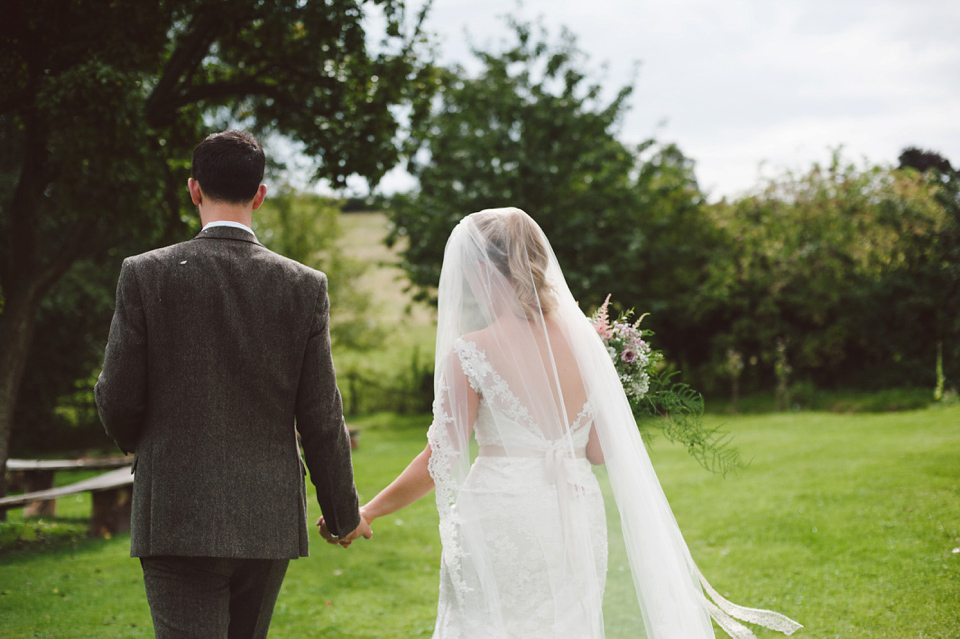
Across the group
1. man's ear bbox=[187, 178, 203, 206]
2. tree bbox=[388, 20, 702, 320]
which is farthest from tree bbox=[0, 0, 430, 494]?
tree bbox=[388, 20, 702, 320]

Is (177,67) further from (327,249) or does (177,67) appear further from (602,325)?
(327,249)

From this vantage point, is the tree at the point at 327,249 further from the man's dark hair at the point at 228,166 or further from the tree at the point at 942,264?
the man's dark hair at the point at 228,166

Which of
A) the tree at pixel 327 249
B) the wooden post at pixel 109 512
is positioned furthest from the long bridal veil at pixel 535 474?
the tree at pixel 327 249

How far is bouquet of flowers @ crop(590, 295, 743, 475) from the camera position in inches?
146

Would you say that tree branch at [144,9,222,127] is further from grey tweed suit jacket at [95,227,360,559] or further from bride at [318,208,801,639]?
grey tweed suit jacket at [95,227,360,559]

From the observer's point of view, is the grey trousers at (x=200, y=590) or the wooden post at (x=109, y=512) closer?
the grey trousers at (x=200, y=590)

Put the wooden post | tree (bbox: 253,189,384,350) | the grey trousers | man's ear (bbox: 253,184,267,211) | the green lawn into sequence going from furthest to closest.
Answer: tree (bbox: 253,189,384,350), the wooden post, the green lawn, man's ear (bbox: 253,184,267,211), the grey trousers

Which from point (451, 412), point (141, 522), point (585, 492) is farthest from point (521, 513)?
point (141, 522)

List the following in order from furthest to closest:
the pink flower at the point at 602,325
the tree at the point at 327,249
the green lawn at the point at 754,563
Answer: the tree at the point at 327,249 → the green lawn at the point at 754,563 → the pink flower at the point at 602,325

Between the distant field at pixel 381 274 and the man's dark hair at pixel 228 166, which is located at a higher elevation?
the distant field at pixel 381 274

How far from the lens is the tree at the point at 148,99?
20.6 ft

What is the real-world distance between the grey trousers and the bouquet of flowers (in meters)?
1.97

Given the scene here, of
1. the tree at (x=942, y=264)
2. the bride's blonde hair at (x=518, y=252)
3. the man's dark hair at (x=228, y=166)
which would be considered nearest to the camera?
the man's dark hair at (x=228, y=166)

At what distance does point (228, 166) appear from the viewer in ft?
7.88
